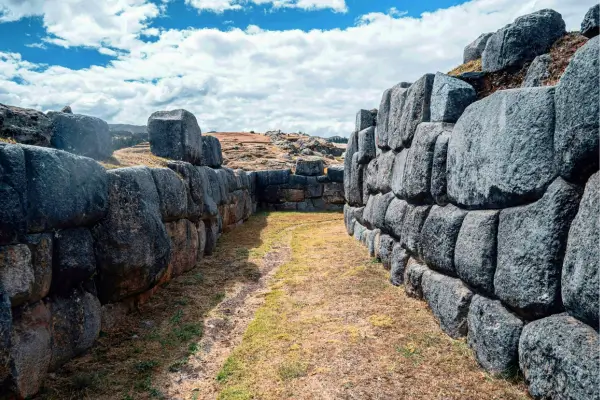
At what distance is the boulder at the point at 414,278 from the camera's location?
20.0 feet

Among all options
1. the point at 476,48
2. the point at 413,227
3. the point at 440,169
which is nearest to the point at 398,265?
the point at 413,227

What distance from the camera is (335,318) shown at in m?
5.68

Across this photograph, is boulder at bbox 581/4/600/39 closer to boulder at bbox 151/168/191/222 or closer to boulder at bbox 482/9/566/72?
boulder at bbox 482/9/566/72

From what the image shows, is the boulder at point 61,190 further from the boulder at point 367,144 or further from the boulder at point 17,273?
the boulder at point 367,144

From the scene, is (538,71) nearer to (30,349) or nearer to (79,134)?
(30,349)

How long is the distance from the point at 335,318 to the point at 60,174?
3.73m

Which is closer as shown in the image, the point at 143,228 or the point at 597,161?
the point at 597,161

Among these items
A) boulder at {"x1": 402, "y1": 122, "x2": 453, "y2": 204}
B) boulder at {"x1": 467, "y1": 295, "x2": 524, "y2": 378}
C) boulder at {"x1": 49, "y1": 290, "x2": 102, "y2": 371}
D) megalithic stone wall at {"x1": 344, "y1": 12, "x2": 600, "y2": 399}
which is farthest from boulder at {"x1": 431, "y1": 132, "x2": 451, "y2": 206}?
boulder at {"x1": 49, "y1": 290, "x2": 102, "y2": 371}

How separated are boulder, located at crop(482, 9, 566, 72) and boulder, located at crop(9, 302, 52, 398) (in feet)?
20.9

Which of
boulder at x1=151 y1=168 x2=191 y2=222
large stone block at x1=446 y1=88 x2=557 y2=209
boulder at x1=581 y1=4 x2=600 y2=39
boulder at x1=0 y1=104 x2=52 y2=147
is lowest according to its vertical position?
boulder at x1=151 y1=168 x2=191 y2=222

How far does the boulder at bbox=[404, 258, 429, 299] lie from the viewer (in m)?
6.10

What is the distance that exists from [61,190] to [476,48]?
8.38 metres

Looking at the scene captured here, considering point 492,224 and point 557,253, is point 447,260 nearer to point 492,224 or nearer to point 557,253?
point 492,224

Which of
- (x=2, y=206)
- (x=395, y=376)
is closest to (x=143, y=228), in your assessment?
(x=2, y=206)
